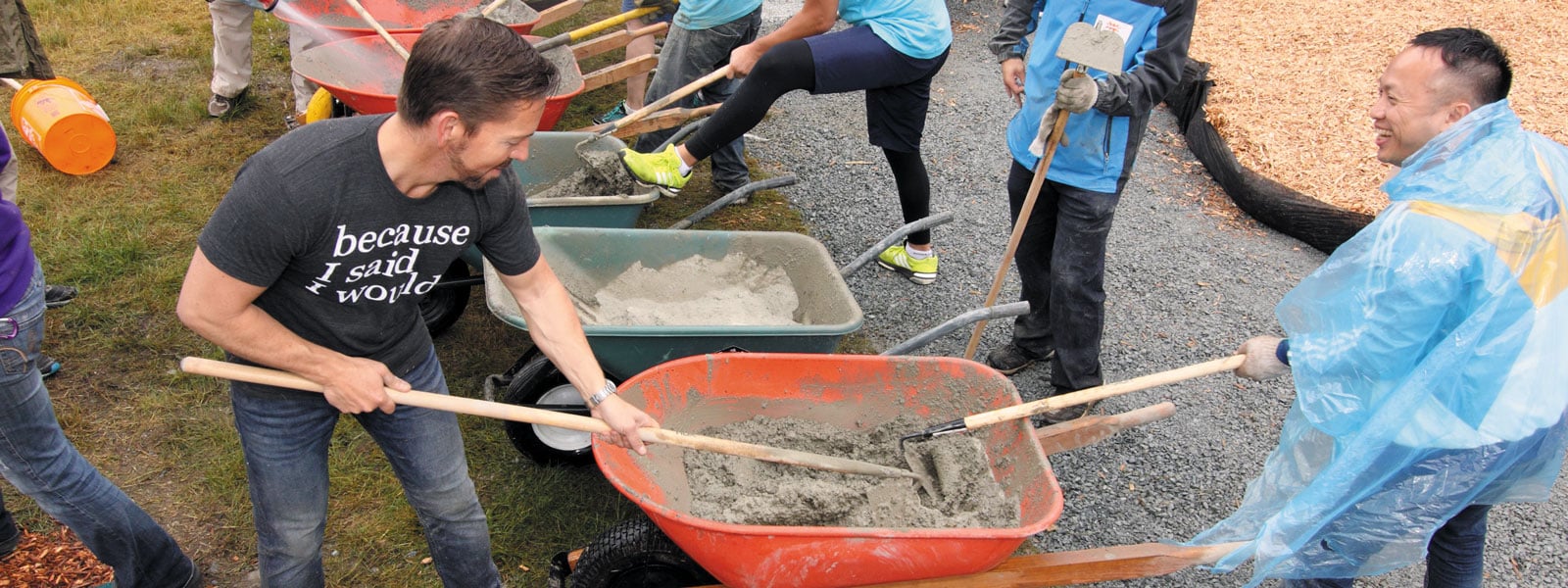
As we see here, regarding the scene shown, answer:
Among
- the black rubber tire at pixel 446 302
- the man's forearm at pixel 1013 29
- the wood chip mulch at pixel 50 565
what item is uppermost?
the man's forearm at pixel 1013 29

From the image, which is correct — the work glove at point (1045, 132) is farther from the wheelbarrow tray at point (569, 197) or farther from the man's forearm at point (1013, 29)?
the wheelbarrow tray at point (569, 197)

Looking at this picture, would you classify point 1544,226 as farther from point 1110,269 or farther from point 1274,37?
point 1274,37

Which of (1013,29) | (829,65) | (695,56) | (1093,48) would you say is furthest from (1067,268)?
(695,56)

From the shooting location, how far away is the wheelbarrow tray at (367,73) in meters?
3.81

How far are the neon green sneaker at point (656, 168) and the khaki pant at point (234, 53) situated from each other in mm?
2357

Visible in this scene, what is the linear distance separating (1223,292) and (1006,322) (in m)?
1.06

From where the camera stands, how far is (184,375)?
11.2 ft

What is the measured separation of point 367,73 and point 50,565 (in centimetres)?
252

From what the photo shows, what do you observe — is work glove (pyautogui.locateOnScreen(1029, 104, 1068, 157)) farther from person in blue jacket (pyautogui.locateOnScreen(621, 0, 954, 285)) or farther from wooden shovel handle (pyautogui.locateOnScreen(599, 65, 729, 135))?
wooden shovel handle (pyautogui.locateOnScreen(599, 65, 729, 135))

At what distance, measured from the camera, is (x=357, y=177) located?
1671 mm

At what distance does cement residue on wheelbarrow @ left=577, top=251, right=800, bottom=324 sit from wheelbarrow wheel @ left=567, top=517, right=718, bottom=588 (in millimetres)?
893

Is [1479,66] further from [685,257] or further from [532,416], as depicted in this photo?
[685,257]

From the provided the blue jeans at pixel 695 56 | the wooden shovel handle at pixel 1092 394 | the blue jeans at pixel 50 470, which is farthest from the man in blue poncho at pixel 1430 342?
the blue jeans at pixel 695 56

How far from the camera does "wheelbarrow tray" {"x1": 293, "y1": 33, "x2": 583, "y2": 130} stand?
12.5 feet
